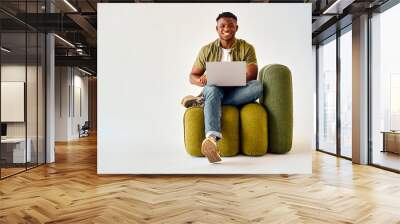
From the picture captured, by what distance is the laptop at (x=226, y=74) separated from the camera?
4602 mm

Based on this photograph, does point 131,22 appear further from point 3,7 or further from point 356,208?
point 356,208

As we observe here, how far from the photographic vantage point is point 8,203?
12.1 feet

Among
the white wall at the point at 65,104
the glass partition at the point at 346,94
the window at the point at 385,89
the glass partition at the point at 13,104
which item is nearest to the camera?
the glass partition at the point at 13,104

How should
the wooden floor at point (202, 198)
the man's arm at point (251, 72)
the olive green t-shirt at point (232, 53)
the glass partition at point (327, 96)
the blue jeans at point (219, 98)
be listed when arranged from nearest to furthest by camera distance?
the wooden floor at point (202, 198)
the blue jeans at point (219, 98)
the man's arm at point (251, 72)
the olive green t-shirt at point (232, 53)
the glass partition at point (327, 96)

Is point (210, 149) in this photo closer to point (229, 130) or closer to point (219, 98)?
point (229, 130)

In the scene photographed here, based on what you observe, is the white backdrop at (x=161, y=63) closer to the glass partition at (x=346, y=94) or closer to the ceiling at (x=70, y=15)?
the ceiling at (x=70, y=15)

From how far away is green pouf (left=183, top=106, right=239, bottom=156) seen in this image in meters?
4.58

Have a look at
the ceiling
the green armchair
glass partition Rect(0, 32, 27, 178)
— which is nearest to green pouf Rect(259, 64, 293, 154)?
the green armchair

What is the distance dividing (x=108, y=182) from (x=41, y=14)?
11.0 feet

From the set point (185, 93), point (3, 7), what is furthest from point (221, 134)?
point (3, 7)

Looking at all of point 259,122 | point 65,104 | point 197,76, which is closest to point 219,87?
point 197,76

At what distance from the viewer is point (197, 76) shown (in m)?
4.91

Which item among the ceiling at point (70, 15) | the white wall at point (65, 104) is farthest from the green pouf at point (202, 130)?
the white wall at point (65, 104)

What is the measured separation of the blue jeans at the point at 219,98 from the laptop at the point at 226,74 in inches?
2.8
